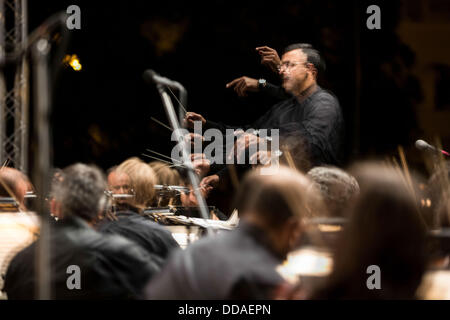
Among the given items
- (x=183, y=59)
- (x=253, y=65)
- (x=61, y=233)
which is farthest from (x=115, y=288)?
(x=183, y=59)

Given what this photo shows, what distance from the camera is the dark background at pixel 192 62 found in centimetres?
562

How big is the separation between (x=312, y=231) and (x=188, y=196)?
262cm

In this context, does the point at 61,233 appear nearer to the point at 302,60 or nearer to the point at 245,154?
the point at 245,154

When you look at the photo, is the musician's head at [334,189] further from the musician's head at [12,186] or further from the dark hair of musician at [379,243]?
the musician's head at [12,186]

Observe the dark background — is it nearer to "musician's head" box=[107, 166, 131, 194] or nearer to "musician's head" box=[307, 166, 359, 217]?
"musician's head" box=[107, 166, 131, 194]

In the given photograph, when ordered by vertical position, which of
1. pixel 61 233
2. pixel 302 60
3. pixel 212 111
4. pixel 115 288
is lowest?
pixel 115 288

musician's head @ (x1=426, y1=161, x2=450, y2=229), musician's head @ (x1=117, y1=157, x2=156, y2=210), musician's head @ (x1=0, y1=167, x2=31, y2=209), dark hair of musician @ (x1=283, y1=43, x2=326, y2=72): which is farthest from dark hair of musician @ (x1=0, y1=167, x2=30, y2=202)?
musician's head @ (x1=426, y1=161, x2=450, y2=229)

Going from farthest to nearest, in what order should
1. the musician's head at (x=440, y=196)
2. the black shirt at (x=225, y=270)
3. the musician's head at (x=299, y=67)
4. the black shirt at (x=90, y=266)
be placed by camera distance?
the musician's head at (x=299, y=67) < the musician's head at (x=440, y=196) < the black shirt at (x=90, y=266) < the black shirt at (x=225, y=270)

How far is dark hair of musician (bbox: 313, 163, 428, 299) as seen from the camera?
78.9 inches

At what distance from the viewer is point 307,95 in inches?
192

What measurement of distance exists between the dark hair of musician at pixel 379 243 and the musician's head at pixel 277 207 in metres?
0.24

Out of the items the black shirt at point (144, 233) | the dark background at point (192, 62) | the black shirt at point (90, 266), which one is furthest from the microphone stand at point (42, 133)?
the dark background at point (192, 62)

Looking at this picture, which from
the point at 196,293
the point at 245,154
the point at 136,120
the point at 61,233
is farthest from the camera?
the point at 136,120

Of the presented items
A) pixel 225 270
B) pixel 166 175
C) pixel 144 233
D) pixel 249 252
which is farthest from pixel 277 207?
pixel 166 175
